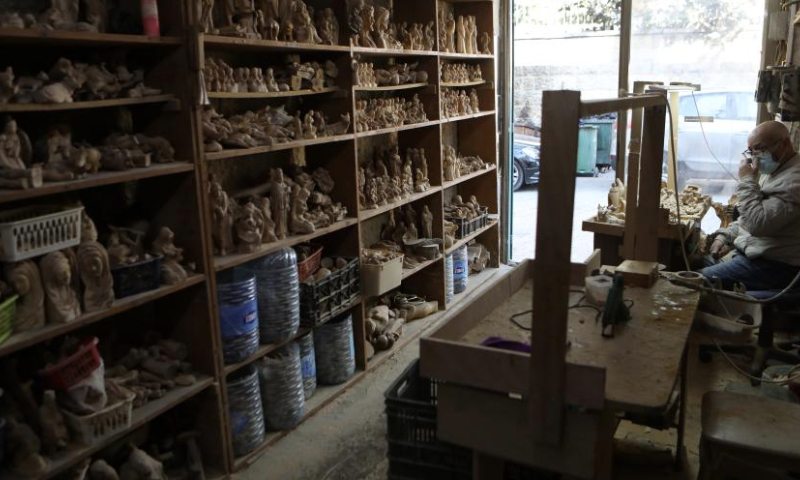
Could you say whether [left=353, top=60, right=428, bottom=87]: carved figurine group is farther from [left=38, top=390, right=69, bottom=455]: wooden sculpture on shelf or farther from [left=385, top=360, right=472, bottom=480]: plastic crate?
[left=38, top=390, right=69, bottom=455]: wooden sculpture on shelf

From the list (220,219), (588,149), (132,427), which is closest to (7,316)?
(132,427)

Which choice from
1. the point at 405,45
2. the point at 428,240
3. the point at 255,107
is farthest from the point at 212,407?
the point at 405,45

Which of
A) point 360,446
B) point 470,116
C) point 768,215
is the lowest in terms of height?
point 360,446

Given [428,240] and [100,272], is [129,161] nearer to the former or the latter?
[100,272]

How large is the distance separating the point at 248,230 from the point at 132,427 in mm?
980

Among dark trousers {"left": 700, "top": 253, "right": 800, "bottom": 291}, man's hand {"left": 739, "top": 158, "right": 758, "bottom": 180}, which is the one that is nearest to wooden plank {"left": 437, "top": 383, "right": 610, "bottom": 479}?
dark trousers {"left": 700, "top": 253, "right": 800, "bottom": 291}

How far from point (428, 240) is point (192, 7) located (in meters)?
2.62

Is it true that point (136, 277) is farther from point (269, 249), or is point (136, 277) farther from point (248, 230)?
point (269, 249)

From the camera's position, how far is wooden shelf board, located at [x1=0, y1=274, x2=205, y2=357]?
6.91 feet

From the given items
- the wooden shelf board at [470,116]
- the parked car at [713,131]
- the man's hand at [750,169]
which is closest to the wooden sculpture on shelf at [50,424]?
the wooden shelf board at [470,116]

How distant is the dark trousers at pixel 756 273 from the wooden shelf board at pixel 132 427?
3215 millimetres

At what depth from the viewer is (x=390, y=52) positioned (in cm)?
414

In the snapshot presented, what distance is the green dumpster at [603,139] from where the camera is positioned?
6.29 metres

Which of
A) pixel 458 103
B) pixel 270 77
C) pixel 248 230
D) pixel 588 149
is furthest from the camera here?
pixel 588 149
